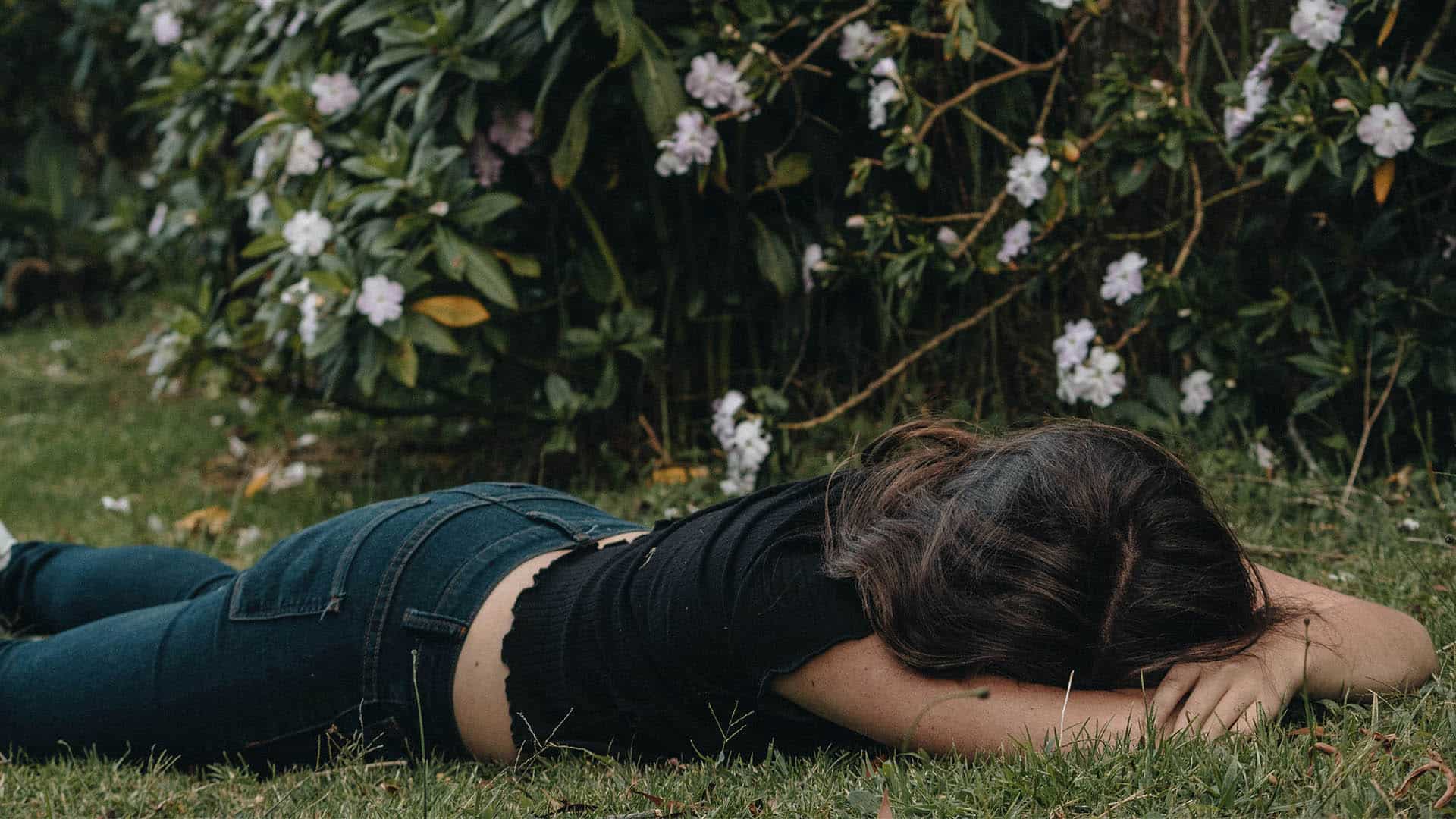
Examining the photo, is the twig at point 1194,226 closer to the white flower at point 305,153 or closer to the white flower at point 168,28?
the white flower at point 305,153

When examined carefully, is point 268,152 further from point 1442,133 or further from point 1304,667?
point 1304,667

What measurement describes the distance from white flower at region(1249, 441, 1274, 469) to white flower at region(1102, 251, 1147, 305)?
416 millimetres

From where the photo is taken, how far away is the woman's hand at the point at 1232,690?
4.94 ft

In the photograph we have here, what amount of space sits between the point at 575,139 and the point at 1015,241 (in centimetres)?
105

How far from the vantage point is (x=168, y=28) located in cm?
421

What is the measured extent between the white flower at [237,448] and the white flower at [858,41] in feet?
7.51

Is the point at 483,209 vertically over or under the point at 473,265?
over

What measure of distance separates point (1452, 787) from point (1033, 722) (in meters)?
0.42

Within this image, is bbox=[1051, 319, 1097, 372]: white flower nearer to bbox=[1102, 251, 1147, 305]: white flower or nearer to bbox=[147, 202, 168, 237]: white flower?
bbox=[1102, 251, 1147, 305]: white flower

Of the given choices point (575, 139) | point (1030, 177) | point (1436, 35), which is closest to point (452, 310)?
point (575, 139)

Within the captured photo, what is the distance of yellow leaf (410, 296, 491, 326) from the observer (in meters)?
3.17

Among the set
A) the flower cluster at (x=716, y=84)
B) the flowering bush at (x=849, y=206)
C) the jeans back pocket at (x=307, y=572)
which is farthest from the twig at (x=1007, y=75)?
the jeans back pocket at (x=307, y=572)

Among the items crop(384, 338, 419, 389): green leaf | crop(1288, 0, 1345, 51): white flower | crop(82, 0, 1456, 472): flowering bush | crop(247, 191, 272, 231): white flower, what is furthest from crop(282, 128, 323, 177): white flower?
crop(1288, 0, 1345, 51): white flower


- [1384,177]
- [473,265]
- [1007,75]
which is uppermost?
[1007,75]
